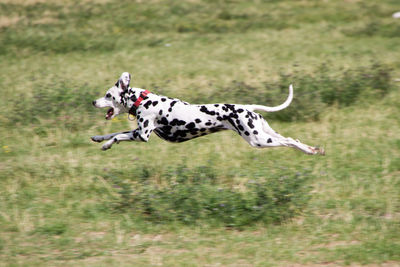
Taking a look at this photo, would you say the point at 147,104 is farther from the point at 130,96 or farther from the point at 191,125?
the point at 191,125

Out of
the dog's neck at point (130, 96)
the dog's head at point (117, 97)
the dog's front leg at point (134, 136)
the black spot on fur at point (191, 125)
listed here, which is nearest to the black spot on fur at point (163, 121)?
the dog's front leg at point (134, 136)

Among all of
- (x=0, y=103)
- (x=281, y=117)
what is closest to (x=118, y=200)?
(x=281, y=117)

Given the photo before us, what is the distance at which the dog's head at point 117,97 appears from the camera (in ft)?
25.4

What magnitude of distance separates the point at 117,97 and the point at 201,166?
1917 millimetres

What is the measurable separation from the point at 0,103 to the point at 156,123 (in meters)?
6.10

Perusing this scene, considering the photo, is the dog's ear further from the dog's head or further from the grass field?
the grass field

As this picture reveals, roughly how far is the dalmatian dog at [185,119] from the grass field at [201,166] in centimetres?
62

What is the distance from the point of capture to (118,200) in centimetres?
816

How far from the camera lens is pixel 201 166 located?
899 centimetres

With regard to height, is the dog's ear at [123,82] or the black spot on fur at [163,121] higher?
the dog's ear at [123,82]

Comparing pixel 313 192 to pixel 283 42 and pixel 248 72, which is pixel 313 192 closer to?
pixel 248 72

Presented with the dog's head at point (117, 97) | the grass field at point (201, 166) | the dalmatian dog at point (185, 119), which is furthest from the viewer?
the dog's head at point (117, 97)

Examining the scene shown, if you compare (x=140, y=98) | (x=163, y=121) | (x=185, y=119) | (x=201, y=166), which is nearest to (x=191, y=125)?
(x=185, y=119)

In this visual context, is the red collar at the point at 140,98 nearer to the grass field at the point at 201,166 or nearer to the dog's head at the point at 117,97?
the dog's head at the point at 117,97
